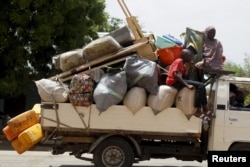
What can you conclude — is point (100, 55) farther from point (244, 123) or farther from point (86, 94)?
point (244, 123)

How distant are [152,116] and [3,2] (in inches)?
347

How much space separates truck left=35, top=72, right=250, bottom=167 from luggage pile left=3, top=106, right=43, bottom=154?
189 mm

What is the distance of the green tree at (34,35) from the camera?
15.5m

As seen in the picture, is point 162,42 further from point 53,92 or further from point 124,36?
point 53,92

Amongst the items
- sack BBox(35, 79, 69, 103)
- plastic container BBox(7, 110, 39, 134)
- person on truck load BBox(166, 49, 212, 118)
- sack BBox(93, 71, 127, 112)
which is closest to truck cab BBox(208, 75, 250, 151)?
person on truck load BBox(166, 49, 212, 118)

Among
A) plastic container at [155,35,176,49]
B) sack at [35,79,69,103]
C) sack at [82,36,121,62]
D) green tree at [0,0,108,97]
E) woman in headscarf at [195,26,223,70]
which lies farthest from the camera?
green tree at [0,0,108,97]

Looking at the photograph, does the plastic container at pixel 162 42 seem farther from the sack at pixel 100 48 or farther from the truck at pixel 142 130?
the truck at pixel 142 130

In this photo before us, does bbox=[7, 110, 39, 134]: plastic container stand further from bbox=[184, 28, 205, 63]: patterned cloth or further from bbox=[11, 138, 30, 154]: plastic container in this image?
bbox=[184, 28, 205, 63]: patterned cloth

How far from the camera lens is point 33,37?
1559 centimetres

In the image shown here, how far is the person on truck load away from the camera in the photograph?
346 inches

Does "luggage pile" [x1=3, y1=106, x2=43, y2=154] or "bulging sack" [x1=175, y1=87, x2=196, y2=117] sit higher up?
"bulging sack" [x1=175, y1=87, x2=196, y2=117]

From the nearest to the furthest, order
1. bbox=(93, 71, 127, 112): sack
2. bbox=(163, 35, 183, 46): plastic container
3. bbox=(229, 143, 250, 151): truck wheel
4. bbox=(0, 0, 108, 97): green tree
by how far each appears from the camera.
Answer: bbox=(93, 71, 127, 112): sack
bbox=(229, 143, 250, 151): truck wheel
bbox=(163, 35, 183, 46): plastic container
bbox=(0, 0, 108, 97): green tree

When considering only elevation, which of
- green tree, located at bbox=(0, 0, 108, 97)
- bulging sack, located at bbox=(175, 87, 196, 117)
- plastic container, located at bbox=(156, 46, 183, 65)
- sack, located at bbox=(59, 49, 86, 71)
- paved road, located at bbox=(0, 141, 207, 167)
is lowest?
paved road, located at bbox=(0, 141, 207, 167)

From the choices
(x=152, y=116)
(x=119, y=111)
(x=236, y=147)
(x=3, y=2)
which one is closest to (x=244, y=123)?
(x=236, y=147)
